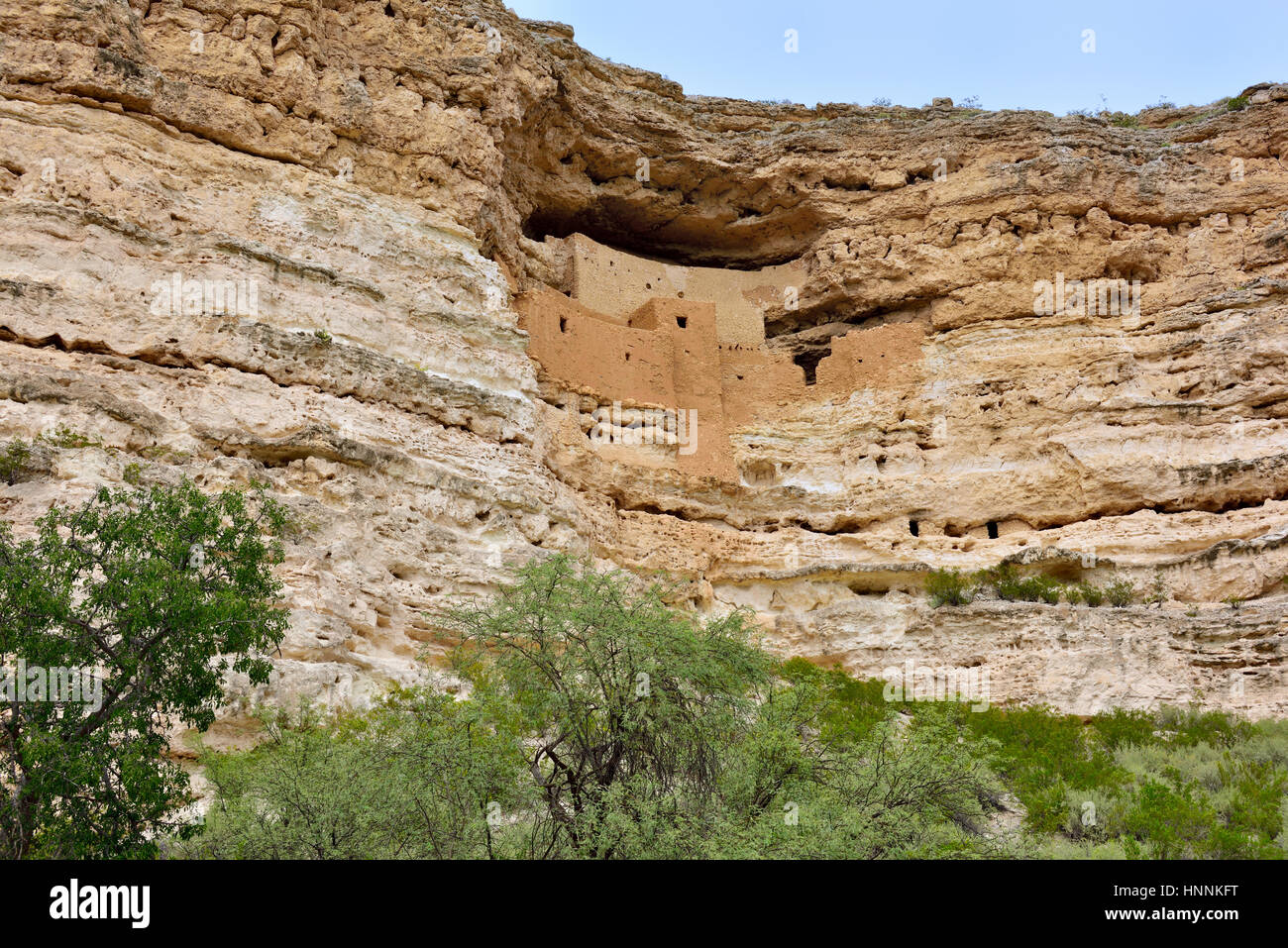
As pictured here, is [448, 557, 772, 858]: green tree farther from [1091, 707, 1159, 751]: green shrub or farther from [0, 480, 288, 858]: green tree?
[1091, 707, 1159, 751]: green shrub

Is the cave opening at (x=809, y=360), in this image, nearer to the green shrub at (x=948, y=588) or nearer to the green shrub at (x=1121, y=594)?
the green shrub at (x=948, y=588)

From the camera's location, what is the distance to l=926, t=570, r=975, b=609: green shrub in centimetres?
1828

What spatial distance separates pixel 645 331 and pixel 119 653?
15357 millimetres

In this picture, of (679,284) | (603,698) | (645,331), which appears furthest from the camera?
(679,284)

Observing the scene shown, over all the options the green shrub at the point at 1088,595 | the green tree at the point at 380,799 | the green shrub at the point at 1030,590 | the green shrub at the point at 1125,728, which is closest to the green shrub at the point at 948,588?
the green shrub at the point at 1030,590

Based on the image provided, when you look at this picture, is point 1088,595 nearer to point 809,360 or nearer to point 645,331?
point 645,331

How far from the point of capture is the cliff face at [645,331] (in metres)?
15.6

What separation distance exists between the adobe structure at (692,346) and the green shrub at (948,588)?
4.34m

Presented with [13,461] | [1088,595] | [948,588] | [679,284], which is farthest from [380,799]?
[679,284]

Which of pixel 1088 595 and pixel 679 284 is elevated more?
pixel 679 284

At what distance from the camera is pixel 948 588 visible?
18.5 meters

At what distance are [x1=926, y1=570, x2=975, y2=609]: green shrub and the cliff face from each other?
510mm

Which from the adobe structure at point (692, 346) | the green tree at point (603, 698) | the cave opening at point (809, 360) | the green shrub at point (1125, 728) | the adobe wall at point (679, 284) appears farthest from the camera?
the cave opening at point (809, 360)
